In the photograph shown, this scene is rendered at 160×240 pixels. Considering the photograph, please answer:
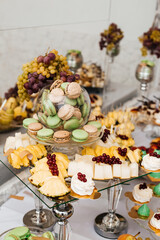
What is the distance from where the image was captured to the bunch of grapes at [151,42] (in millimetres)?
2986

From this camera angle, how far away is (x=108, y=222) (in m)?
1.46

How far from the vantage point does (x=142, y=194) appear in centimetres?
149

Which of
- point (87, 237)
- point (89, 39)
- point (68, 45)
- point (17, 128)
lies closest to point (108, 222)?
point (87, 237)

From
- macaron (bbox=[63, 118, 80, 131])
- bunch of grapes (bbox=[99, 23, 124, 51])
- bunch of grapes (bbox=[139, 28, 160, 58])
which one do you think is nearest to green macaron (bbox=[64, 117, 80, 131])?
macaron (bbox=[63, 118, 80, 131])

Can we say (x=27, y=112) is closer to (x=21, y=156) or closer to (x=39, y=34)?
(x=39, y=34)

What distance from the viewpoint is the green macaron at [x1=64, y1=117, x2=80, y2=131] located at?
4.07 feet

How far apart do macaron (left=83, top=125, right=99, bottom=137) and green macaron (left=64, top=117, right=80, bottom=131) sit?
40 mm

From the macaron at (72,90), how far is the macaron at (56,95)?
26 millimetres

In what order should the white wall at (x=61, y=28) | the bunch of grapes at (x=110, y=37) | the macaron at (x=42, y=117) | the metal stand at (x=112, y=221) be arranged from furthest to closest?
the bunch of grapes at (x=110, y=37), the white wall at (x=61, y=28), the metal stand at (x=112, y=221), the macaron at (x=42, y=117)

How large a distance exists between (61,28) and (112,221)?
1.48m

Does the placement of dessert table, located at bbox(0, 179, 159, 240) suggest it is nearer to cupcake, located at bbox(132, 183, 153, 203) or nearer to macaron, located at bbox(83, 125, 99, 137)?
cupcake, located at bbox(132, 183, 153, 203)

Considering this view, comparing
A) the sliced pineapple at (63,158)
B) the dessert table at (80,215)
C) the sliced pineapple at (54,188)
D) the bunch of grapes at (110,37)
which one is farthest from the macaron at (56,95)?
the bunch of grapes at (110,37)

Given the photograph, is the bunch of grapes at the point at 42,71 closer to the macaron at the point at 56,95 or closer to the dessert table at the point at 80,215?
the macaron at the point at 56,95

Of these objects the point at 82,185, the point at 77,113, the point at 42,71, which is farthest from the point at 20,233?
the point at 42,71
